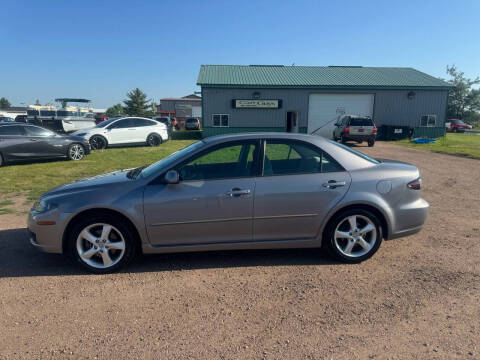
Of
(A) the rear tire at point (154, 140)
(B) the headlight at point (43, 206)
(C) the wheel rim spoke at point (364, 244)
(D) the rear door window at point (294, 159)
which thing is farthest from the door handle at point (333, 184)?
(A) the rear tire at point (154, 140)

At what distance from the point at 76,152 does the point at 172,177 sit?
993 cm

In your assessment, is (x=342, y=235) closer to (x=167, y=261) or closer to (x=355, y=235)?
(x=355, y=235)

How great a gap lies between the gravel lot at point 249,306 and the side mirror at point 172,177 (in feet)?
3.44

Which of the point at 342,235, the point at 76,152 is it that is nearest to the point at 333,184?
the point at 342,235

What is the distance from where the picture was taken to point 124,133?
637 inches

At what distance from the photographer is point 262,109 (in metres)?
25.0

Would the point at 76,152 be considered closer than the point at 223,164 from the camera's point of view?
No

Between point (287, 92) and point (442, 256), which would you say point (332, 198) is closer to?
point (442, 256)

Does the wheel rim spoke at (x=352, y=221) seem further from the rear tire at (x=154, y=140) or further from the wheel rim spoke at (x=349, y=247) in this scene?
the rear tire at (x=154, y=140)

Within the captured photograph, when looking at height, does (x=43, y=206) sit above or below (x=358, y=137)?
below

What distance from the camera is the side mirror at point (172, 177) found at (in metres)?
3.55

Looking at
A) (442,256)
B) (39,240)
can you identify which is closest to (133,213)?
(39,240)

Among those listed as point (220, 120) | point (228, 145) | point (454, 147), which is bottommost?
point (454, 147)

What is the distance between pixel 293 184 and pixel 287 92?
22364 mm
